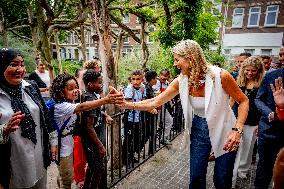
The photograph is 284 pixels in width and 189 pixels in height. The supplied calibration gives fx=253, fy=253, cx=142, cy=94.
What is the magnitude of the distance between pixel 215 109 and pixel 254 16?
92.4ft

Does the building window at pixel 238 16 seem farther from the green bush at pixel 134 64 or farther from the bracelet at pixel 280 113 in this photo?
the bracelet at pixel 280 113

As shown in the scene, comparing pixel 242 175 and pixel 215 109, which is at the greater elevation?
pixel 215 109

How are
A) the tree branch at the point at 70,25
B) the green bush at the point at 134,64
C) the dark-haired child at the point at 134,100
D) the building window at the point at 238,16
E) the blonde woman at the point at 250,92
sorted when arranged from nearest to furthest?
the blonde woman at the point at 250,92
the dark-haired child at the point at 134,100
the tree branch at the point at 70,25
the green bush at the point at 134,64
the building window at the point at 238,16

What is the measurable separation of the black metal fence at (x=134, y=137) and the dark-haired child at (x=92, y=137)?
0.54 metres

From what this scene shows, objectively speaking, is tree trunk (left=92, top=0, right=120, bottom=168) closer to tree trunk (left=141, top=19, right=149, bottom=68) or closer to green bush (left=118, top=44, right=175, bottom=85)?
tree trunk (left=141, top=19, right=149, bottom=68)

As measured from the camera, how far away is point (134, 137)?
194 inches

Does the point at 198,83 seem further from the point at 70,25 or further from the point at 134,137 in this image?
the point at 70,25

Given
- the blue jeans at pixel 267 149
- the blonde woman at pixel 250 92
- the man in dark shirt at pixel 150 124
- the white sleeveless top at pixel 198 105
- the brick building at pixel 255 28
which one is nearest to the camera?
the white sleeveless top at pixel 198 105

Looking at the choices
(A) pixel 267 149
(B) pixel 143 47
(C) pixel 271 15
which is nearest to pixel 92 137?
(A) pixel 267 149

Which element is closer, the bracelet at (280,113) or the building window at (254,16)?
the bracelet at (280,113)

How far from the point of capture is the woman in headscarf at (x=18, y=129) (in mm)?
2256

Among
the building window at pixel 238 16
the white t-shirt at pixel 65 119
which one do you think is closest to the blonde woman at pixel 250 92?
the white t-shirt at pixel 65 119

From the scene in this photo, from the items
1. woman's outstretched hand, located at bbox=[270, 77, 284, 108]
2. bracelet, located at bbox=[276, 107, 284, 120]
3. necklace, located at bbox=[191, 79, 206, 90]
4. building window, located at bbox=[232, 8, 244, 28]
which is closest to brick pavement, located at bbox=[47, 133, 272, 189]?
bracelet, located at bbox=[276, 107, 284, 120]

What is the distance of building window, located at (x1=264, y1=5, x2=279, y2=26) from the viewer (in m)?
25.9
